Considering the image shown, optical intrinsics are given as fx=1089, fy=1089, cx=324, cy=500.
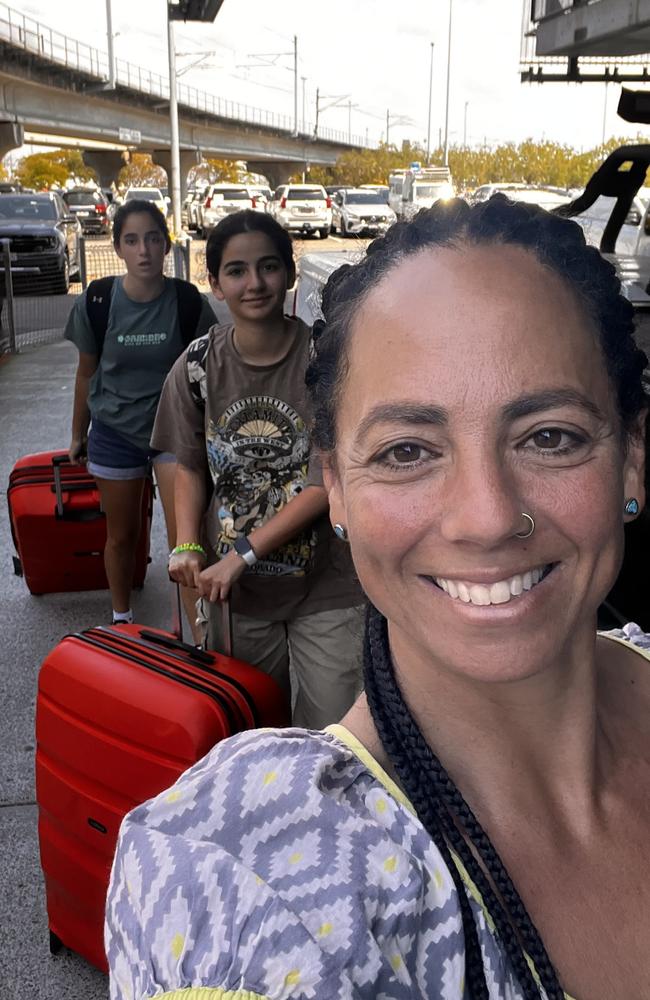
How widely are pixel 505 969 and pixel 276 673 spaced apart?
7.90 feet

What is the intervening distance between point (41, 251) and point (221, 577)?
1907cm

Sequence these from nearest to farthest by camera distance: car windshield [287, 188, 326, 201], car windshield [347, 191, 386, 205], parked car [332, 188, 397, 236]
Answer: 1. parked car [332, 188, 397, 236]
2. car windshield [287, 188, 326, 201]
3. car windshield [347, 191, 386, 205]

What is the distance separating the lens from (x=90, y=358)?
192 inches

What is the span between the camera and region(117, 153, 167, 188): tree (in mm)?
102394

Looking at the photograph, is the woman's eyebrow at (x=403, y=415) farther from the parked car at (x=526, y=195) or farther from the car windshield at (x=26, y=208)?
the car windshield at (x=26, y=208)

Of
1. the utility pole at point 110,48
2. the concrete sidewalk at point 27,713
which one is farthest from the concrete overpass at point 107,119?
the concrete sidewalk at point 27,713

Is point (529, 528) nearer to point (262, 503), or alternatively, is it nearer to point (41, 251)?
point (262, 503)

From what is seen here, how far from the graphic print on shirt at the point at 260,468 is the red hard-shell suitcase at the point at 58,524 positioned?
2.28 m

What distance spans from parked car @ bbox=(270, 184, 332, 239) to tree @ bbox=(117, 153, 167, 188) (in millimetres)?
61810

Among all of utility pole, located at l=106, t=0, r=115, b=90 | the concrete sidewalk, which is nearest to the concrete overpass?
utility pole, located at l=106, t=0, r=115, b=90

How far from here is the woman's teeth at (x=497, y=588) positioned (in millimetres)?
1273

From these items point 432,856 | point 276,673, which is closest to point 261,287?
point 276,673

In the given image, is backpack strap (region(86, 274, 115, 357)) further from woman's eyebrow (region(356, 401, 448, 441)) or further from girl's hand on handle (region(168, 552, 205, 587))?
woman's eyebrow (region(356, 401, 448, 441))

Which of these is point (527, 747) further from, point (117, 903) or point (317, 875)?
point (117, 903)
